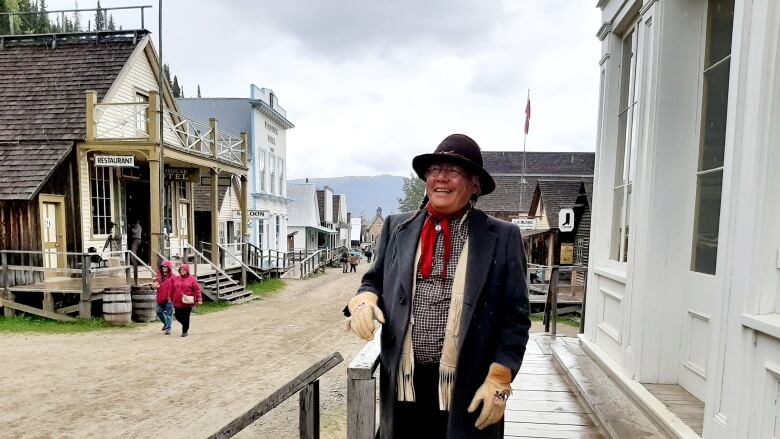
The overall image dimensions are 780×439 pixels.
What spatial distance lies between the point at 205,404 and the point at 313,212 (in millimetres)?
32549

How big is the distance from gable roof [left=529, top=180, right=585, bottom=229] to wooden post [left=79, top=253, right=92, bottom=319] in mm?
16739

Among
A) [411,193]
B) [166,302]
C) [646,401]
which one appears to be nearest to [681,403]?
[646,401]

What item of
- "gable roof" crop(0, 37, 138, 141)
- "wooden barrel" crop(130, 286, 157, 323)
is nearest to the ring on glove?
"wooden barrel" crop(130, 286, 157, 323)

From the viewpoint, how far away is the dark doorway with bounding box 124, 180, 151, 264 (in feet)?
46.6

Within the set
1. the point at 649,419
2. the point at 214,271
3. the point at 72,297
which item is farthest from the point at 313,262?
the point at 649,419

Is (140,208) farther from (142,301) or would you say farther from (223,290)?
(142,301)

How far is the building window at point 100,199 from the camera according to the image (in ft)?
40.1

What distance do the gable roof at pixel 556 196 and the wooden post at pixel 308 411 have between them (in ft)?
60.1

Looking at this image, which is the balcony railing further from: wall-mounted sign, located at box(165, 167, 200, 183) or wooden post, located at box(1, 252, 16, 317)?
wooden post, located at box(1, 252, 16, 317)

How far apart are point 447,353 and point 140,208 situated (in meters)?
15.7

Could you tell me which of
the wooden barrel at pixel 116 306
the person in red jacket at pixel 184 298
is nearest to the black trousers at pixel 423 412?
the person in red jacket at pixel 184 298

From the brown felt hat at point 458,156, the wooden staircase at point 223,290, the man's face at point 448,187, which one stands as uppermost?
the brown felt hat at point 458,156

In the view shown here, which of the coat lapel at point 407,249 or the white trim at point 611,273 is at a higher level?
the coat lapel at point 407,249

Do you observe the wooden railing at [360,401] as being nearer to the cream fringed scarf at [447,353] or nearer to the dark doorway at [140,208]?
the cream fringed scarf at [447,353]
